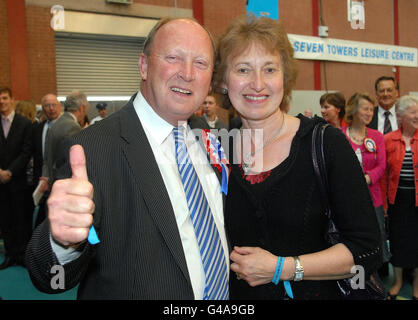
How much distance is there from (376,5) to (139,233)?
46.7 feet

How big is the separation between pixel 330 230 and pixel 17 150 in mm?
4443

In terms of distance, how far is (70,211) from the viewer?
966mm

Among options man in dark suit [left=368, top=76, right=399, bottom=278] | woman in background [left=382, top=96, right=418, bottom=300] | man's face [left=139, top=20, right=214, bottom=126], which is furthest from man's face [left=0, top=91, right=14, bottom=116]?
man in dark suit [left=368, top=76, right=399, bottom=278]

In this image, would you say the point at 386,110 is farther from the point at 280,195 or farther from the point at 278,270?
the point at 278,270

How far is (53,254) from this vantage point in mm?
1080

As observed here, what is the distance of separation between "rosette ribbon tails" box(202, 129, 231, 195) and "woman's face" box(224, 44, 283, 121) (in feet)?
0.66

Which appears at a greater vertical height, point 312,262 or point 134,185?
point 134,185

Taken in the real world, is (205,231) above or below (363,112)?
below

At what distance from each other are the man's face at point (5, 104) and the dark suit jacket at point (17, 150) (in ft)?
0.40

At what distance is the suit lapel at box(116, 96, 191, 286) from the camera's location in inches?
49.5

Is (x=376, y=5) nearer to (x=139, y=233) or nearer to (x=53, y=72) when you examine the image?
(x=53, y=72)

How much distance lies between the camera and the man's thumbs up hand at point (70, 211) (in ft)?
3.15

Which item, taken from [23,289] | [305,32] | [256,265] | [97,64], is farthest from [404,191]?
[305,32]

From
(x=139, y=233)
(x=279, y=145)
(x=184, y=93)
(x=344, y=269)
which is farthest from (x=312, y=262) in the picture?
(x=184, y=93)
